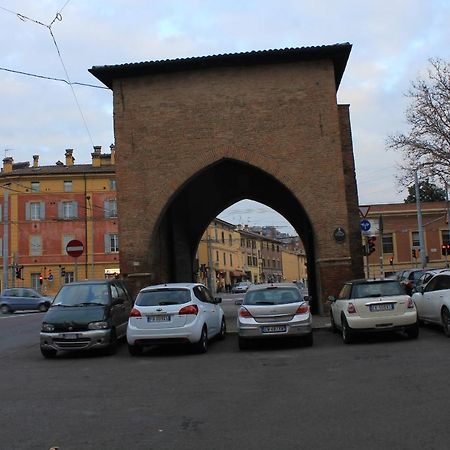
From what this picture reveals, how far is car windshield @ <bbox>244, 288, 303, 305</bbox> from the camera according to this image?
537 inches

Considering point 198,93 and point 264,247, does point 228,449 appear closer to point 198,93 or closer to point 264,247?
point 198,93

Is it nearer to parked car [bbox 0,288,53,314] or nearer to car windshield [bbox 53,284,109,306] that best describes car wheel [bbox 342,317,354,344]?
car windshield [bbox 53,284,109,306]

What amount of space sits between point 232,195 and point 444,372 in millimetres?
21632

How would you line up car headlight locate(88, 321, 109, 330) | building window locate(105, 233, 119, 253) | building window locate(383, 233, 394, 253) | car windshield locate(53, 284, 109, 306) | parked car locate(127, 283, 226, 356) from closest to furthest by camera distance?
parked car locate(127, 283, 226, 356)
car headlight locate(88, 321, 109, 330)
car windshield locate(53, 284, 109, 306)
building window locate(383, 233, 394, 253)
building window locate(105, 233, 119, 253)

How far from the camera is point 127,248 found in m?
21.7

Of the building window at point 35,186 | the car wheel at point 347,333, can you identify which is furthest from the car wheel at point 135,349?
the building window at point 35,186

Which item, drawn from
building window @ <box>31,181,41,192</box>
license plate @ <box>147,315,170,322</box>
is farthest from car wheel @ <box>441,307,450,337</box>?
building window @ <box>31,181,41,192</box>

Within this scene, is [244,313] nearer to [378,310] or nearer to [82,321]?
[378,310]

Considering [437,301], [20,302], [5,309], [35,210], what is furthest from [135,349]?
[35,210]

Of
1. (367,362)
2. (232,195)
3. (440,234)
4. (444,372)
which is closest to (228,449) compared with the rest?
(444,372)

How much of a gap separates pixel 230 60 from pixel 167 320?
1178cm

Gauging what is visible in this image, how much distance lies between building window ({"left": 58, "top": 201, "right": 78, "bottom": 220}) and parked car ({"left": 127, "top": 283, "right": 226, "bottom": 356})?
54787 mm

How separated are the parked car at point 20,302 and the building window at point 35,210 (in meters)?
27.6

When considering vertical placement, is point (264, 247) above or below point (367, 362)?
above
